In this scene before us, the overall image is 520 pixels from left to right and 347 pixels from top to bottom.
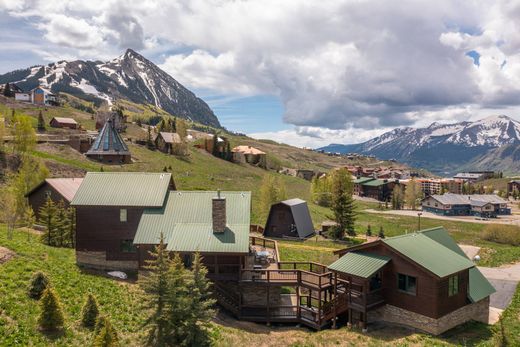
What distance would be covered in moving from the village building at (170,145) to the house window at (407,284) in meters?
83.7

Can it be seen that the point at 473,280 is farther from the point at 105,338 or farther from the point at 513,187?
the point at 513,187

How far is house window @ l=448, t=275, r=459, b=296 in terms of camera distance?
24919 millimetres

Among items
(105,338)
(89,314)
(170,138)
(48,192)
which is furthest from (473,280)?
(170,138)

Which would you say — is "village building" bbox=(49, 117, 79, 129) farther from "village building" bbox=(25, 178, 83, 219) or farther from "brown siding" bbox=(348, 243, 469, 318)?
"brown siding" bbox=(348, 243, 469, 318)

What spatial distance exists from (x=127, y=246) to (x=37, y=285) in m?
11.4

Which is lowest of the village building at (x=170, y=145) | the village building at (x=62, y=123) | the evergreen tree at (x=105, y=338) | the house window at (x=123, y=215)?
the evergreen tree at (x=105, y=338)

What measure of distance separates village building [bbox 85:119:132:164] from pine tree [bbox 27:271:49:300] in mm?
62668

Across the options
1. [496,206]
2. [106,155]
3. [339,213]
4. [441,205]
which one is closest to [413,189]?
[441,205]

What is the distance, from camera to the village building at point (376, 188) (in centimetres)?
→ 14675

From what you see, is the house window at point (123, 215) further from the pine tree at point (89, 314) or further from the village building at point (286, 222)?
the village building at point (286, 222)

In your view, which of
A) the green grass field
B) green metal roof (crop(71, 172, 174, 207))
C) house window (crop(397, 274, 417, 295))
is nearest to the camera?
the green grass field

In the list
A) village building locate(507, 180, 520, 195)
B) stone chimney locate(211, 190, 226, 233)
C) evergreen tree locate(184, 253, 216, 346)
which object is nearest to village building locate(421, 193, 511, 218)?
village building locate(507, 180, 520, 195)

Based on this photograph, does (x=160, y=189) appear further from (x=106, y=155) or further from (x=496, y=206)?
(x=496, y=206)

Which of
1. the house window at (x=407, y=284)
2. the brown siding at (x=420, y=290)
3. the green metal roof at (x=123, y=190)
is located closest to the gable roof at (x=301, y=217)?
the green metal roof at (x=123, y=190)
